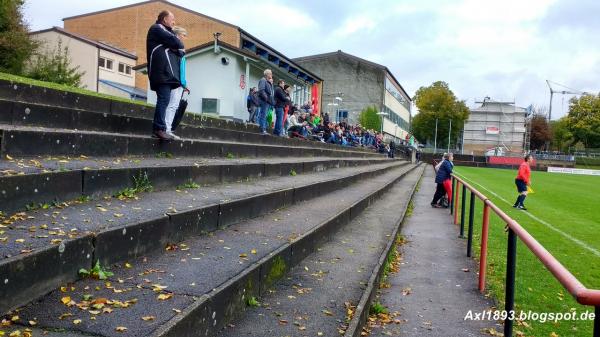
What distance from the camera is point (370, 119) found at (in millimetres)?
60531

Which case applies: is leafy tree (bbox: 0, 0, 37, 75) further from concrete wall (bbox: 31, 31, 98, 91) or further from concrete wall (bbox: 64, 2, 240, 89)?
concrete wall (bbox: 64, 2, 240, 89)

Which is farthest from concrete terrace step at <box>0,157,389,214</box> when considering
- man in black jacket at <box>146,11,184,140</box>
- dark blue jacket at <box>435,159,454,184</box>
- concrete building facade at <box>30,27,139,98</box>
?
concrete building facade at <box>30,27,139,98</box>

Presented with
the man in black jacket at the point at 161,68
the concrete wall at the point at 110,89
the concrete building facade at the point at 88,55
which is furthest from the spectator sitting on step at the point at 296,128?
the concrete wall at the point at 110,89

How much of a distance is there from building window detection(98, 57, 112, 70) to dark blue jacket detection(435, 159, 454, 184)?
2849 cm

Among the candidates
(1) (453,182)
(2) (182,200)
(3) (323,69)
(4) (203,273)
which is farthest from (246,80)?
(3) (323,69)

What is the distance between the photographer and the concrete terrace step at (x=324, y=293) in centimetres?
366

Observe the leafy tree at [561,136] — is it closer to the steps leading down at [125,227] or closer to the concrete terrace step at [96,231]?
the steps leading down at [125,227]

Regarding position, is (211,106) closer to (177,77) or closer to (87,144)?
(177,77)

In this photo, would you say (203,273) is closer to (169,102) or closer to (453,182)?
(169,102)

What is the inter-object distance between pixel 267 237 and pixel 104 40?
4160 centimetres

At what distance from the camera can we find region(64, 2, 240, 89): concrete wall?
1481 inches

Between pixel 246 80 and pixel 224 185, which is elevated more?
pixel 246 80

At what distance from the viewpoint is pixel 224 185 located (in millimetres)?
7285

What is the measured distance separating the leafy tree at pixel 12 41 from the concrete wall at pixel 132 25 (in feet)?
39.4
